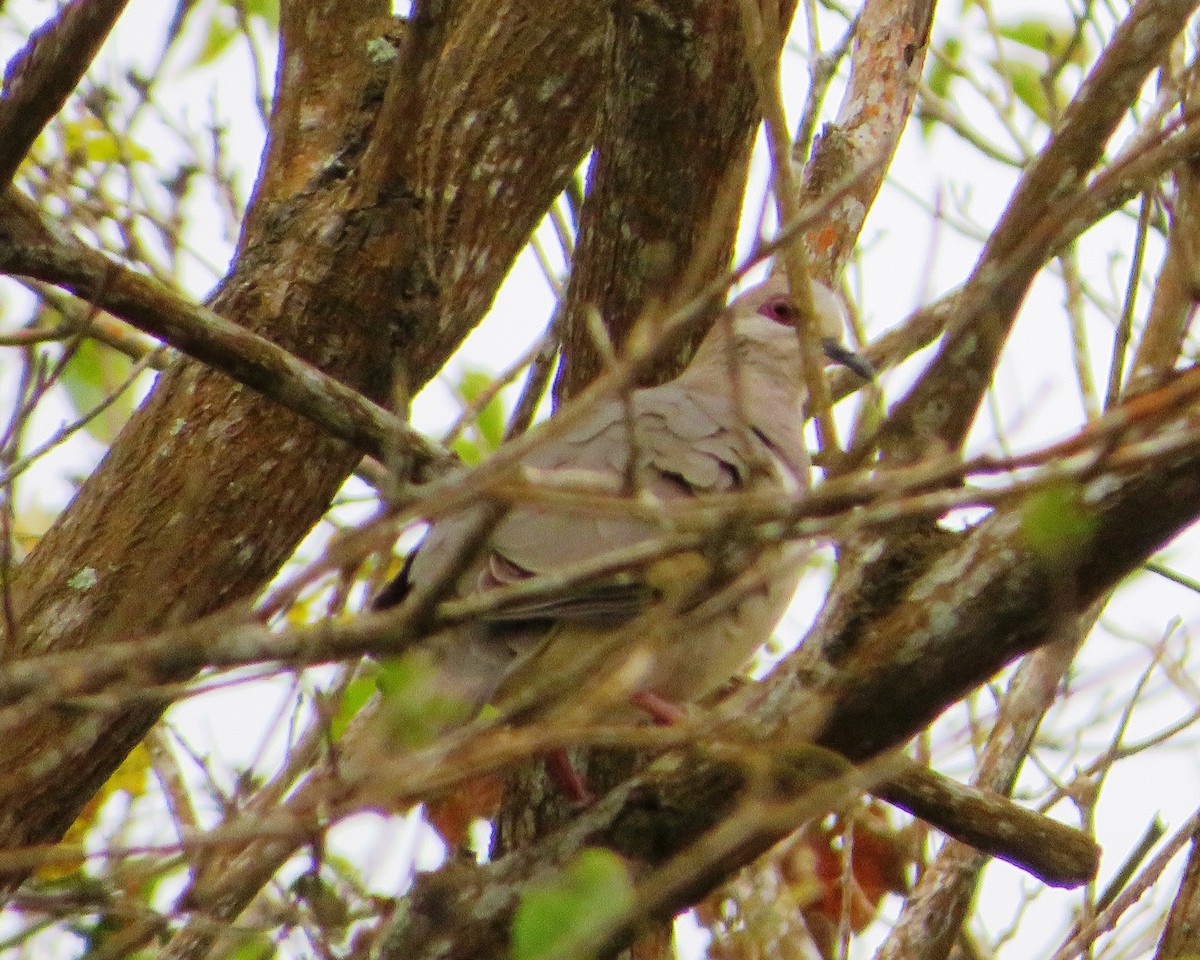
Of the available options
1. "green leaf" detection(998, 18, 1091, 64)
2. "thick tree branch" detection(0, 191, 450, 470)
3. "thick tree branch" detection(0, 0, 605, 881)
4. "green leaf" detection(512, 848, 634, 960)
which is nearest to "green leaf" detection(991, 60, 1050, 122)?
"green leaf" detection(998, 18, 1091, 64)

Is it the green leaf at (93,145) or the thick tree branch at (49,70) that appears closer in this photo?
the thick tree branch at (49,70)

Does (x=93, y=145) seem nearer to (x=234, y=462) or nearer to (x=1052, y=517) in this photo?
(x=234, y=462)

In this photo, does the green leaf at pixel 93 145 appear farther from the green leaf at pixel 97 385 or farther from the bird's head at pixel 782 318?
the bird's head at pixel 782 318

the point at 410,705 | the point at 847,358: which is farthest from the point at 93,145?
the point at 410,705

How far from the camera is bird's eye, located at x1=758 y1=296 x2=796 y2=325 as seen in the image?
5.56 m

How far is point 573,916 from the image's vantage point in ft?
6.50

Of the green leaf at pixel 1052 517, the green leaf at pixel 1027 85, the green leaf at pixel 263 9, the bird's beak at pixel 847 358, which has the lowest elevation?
the green leaf at pixel 1052 517

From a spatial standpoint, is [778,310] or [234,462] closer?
[234,462]

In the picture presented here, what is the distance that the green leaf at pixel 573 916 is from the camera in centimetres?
195

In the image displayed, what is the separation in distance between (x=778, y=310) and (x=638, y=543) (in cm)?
255

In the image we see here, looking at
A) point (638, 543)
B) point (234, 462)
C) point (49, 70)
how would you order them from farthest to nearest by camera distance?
point (234, 462)
point (638, 543)
point (49, 70)

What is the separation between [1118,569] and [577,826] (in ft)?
3.43

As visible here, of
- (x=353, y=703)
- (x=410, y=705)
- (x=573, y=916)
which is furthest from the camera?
(x=353, y=703)

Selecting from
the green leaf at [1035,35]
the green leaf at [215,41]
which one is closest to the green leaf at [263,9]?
the green leaf at [215,41]
